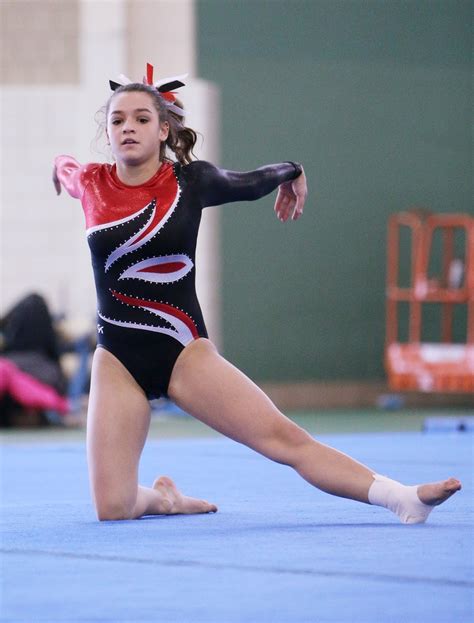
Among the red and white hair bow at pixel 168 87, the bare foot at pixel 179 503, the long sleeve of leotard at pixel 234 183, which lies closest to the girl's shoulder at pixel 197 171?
the long sleeve of leotard at pixel 234 183

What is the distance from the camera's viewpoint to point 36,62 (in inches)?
389

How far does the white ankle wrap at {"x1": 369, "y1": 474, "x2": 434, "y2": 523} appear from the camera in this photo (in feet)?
11.1

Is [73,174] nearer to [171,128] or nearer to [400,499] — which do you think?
[171,128]

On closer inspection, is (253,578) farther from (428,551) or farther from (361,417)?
(361,417)

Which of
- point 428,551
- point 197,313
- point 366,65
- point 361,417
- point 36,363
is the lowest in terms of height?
point 361,417

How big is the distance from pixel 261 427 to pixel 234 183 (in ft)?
2.41

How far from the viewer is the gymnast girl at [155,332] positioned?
3492mm

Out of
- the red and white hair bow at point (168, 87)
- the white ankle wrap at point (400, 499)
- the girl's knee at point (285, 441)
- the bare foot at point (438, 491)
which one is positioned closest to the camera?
the bare foot at point (438, 491)

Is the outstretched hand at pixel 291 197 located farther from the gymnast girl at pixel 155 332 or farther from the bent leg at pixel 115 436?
the bent leg at pixel 115 436

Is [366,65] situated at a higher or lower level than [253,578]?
higher

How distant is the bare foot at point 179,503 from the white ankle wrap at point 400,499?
61 centimetres

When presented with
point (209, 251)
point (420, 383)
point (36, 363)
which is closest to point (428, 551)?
point (36, 363)

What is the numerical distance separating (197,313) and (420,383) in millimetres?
5595

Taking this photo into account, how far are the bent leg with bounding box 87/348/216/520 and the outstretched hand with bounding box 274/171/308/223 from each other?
0.69 meters
